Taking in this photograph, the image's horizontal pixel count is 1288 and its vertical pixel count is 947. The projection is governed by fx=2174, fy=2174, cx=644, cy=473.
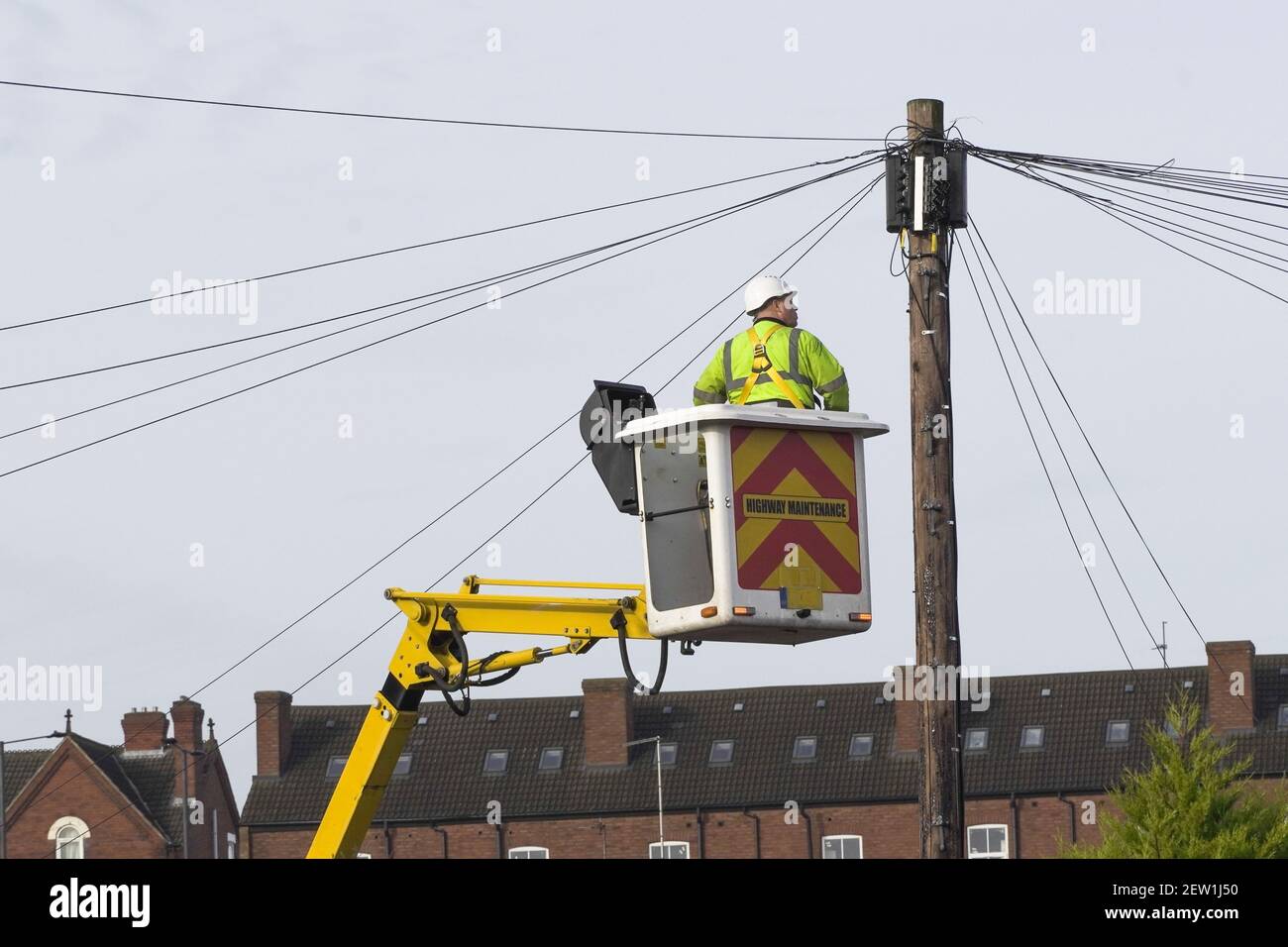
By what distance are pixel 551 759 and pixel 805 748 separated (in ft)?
26.1

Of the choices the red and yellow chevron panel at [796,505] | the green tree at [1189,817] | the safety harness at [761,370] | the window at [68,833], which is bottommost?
the window at [68,833]

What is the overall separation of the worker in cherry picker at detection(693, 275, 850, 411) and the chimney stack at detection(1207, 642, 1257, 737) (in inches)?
2109

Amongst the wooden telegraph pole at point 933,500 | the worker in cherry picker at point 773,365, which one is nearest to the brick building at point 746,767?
the wooden telegraph pole at point 933,500

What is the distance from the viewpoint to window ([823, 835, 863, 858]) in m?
64.1

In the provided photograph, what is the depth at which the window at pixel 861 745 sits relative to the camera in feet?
216

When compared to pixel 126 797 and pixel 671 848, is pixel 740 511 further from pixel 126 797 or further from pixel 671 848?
pixel 126 797

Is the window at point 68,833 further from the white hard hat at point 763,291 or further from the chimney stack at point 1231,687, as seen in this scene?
the white hard hat at point 763,291

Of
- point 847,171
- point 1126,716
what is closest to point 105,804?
point 1126,716

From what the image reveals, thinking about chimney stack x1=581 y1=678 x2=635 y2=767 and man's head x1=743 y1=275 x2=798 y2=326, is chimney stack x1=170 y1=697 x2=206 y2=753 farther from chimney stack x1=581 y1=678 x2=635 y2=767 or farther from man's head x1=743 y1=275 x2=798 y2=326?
man's head x1=743 y1=275 x2=798 y2=326

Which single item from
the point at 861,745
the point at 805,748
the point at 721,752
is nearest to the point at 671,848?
the point at 721,752

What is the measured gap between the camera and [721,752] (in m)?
66.8

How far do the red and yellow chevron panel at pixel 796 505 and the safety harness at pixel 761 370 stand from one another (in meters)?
0.45
